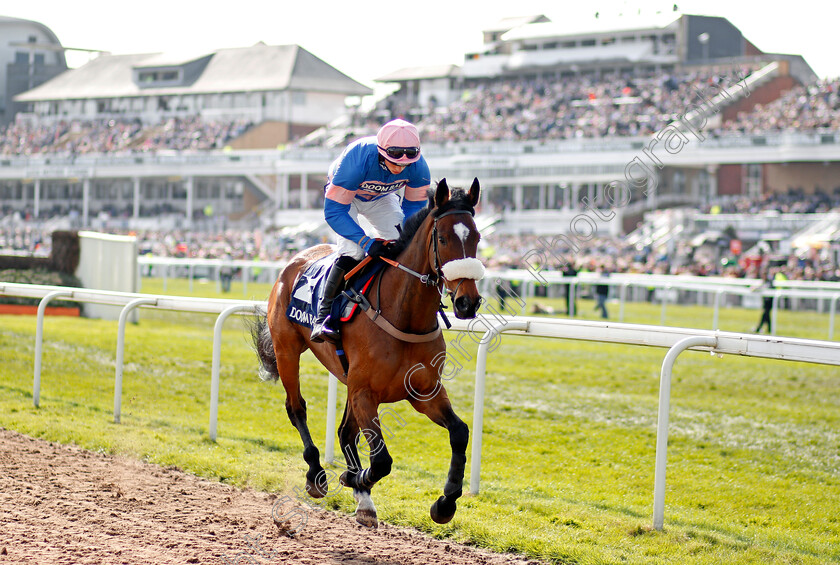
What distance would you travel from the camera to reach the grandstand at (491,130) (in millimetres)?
32438

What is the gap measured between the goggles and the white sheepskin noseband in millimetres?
750

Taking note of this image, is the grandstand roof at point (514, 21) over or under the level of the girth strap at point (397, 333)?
over

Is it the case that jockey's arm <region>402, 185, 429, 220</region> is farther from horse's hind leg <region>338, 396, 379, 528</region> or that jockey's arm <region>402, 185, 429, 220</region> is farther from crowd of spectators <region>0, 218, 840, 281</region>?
crowd of spectators <region>0, 218, 840, 281</region>

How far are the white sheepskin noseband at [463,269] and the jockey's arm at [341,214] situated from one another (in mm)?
808

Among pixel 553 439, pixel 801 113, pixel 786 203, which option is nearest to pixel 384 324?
pixel 553 439

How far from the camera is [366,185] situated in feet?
13.6

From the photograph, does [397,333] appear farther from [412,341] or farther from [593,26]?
[593,26]

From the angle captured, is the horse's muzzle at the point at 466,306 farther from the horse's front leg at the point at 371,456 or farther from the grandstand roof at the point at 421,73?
the grandstand roof at the point at 421,73

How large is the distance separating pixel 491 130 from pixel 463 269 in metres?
36.1

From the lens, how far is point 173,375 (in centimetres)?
850

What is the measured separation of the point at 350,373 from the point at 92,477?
6.22ft

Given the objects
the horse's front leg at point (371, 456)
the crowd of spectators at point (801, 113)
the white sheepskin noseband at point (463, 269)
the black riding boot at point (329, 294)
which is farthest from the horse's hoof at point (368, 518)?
the crowd of spectators at point (801, 113)

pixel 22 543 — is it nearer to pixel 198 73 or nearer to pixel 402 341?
pixel 402 341

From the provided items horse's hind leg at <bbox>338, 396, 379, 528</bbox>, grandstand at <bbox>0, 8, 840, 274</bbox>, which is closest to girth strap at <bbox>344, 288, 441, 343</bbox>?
horse's hind leg at <bbox>338, 396, 379, 528</bbox>
